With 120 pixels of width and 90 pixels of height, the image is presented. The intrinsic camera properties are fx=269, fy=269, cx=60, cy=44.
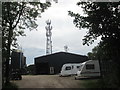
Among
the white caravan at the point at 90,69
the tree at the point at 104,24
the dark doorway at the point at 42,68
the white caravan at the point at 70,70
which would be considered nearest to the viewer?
the tree at the point at 104,24

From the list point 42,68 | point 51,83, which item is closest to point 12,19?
point 51,83

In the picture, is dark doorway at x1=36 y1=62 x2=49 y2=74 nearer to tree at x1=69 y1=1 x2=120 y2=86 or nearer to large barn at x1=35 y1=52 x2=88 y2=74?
large barn at x1=35 y1=52 x2=88 y2=74

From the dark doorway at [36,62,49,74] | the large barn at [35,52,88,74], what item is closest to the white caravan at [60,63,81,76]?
the large barn at [35,52,88,74]

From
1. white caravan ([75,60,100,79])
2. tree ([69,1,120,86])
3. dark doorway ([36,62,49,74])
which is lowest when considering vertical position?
dark doorway ([36,62,49,74])

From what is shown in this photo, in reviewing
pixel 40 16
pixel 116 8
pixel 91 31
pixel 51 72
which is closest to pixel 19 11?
pixel 40 16

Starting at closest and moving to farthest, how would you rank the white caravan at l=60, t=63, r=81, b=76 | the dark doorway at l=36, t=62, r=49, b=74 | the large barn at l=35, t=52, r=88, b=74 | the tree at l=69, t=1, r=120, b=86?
the tree at l=69, t=1, r=120, b=86 < the white caravan at l=60, t=63, r=81, b=76 < the large barn at l=35, t=52, r=88, b=74 < the dark doorway at l=36, t=62, r=49, b=74

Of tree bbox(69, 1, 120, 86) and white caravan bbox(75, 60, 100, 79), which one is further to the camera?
white caravan bbox(75, 60, 100, 79)

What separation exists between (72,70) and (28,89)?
64.9 feet

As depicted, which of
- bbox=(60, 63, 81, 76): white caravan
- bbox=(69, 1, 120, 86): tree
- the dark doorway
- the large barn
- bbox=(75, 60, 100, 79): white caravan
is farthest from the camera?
the dark doorway

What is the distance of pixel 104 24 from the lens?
20.9 metres

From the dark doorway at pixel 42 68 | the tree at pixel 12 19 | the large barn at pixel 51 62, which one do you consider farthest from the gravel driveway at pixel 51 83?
the dark doorway at pixel 42 68

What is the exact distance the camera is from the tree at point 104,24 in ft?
67.9

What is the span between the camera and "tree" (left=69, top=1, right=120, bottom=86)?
20.7 meters

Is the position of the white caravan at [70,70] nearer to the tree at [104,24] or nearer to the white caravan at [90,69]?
the white caravan at [90,69]
